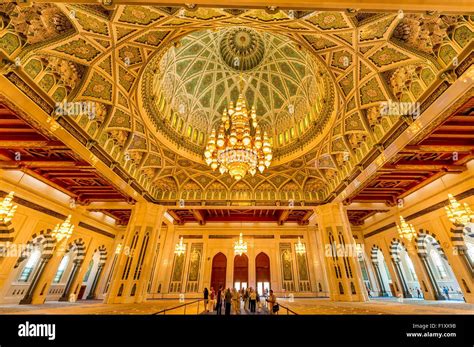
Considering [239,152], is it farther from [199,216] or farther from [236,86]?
[199,216]

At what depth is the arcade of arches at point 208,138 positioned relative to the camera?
5973 mm

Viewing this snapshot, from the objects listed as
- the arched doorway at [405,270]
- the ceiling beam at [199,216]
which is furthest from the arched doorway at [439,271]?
the ceiling beam at [199,216]

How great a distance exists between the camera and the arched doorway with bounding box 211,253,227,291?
17.0 meters

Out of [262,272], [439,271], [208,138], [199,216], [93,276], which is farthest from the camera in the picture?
[93,276]

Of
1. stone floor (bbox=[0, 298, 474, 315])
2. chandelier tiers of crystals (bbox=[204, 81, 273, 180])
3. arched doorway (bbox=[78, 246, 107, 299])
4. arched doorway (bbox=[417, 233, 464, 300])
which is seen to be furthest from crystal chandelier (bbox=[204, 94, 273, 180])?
arched doorway (bbox=[78, 246, 107, 299])

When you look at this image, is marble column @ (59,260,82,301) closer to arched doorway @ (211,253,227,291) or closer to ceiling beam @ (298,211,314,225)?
arched doorway @ (211,253,227,291)

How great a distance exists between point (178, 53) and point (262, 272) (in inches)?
642

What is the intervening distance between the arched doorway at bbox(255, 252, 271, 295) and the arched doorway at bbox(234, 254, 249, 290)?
0.81m

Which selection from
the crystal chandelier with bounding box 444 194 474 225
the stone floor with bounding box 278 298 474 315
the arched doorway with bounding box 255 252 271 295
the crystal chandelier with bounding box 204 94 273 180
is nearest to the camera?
the stone floor with bounding box 278 298 474 315

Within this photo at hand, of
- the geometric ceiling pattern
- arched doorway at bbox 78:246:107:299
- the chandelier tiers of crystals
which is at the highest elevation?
the geometric ceiling pattern

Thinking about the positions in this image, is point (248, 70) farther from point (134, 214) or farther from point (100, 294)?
point (100, 294)

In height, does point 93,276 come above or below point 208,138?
below

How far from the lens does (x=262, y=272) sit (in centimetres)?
1734

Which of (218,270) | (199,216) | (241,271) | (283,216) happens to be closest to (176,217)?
(199,216)
